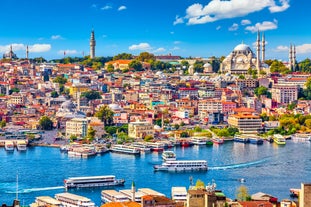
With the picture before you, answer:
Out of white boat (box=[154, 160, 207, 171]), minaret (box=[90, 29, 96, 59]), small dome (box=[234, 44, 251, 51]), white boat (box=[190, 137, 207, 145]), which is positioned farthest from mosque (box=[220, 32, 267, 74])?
white boat (box=[154, 160, 207, 171])

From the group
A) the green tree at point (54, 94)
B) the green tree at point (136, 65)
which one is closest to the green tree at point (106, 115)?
the green tree at point (54, 94)

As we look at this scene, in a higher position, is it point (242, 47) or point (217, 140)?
point (242, 47)

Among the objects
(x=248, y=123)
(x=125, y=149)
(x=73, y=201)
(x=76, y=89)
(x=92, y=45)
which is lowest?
(x=73, y=201)

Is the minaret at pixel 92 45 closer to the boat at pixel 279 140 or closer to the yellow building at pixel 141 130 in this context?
the yellow building at pixel 141 130

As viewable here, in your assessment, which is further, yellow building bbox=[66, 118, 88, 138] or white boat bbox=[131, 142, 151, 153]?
yellow building bbox=[66, 118, 88, 138]

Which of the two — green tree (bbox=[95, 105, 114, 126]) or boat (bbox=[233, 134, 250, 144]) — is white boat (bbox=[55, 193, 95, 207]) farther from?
green tree (bbox=[95, 105, 114, 126])

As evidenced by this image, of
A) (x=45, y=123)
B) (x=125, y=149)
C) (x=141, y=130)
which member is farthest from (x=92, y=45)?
(x=125, y=149)

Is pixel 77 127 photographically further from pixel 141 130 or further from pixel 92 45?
pixel 92 45
